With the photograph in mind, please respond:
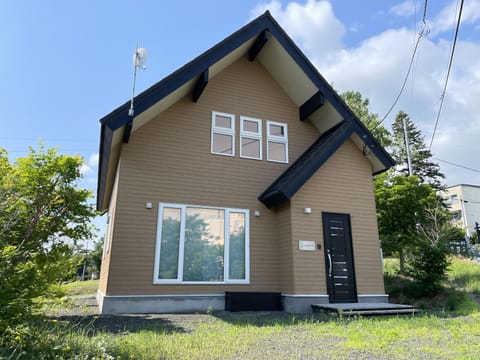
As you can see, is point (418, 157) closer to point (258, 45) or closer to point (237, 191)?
point (258, 45)

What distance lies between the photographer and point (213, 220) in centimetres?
802

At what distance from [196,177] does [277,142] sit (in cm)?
269

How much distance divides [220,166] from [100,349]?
5727 millimetres

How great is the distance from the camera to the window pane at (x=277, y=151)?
9183 millimetres

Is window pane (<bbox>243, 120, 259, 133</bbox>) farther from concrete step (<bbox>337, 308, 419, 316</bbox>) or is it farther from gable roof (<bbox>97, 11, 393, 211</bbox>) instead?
concrete step (<bbox>337, 308, 419, 316</bbox>)

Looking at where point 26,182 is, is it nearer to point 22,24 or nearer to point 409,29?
point 22,24

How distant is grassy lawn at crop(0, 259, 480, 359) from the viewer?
10.8ft

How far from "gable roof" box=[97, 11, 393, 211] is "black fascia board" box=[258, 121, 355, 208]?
588mm

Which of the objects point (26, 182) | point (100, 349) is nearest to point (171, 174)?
point (26, 182)

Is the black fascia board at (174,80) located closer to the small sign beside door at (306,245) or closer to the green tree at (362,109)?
the small sign beside door at (306,245)

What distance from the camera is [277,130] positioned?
31.2 feet

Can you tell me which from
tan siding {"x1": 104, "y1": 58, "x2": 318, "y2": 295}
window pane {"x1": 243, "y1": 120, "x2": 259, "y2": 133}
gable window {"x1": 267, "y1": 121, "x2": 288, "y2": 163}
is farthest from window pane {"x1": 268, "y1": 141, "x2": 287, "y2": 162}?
window pane {"x1": 243, "y1": 120, "x2": 259, "y2": 133}

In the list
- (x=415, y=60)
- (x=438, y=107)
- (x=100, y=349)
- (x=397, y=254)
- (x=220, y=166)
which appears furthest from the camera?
(x=397, y=254)

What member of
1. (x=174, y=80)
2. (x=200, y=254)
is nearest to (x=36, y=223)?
(x=200, y=254)
